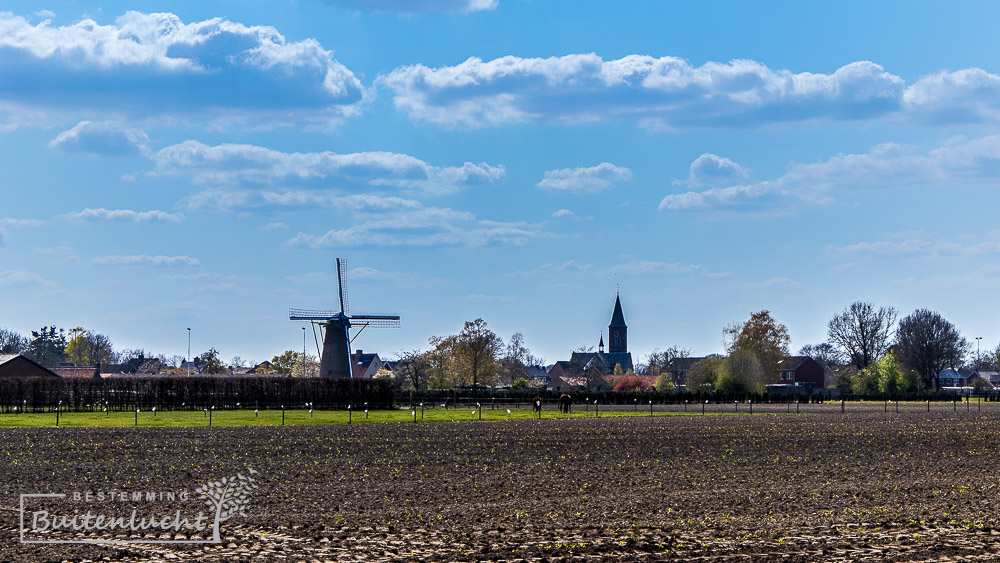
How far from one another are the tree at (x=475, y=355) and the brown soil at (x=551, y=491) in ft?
272

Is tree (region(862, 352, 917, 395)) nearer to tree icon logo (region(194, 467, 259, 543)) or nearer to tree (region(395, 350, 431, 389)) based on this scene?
tree (region(395, 350, 431, 389))

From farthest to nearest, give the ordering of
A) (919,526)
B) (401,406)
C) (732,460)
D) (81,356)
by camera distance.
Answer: (81,356) < (401,406) < (732,460) < (919,526)

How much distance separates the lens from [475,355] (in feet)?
416

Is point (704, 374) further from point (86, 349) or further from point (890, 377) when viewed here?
point (86, 349)

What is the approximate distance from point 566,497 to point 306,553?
25.1 feet

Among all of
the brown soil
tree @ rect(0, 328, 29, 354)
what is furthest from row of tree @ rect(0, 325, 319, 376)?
the brown soil

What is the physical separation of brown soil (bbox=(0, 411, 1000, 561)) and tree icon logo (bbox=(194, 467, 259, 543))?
276 millimetres

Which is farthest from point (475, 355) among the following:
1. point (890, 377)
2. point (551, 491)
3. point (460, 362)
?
point (551, 491)

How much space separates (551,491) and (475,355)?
10301cm

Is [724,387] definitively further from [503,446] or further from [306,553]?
[306,553]

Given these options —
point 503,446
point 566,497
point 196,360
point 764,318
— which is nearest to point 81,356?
point 196,360

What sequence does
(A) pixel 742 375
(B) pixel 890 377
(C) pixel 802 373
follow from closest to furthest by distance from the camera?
(A) pixel 742 375, (B) pixel 890 377, (C) pixel 802 373

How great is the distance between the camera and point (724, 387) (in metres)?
111

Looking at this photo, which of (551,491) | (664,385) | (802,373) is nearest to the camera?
(551,491)
